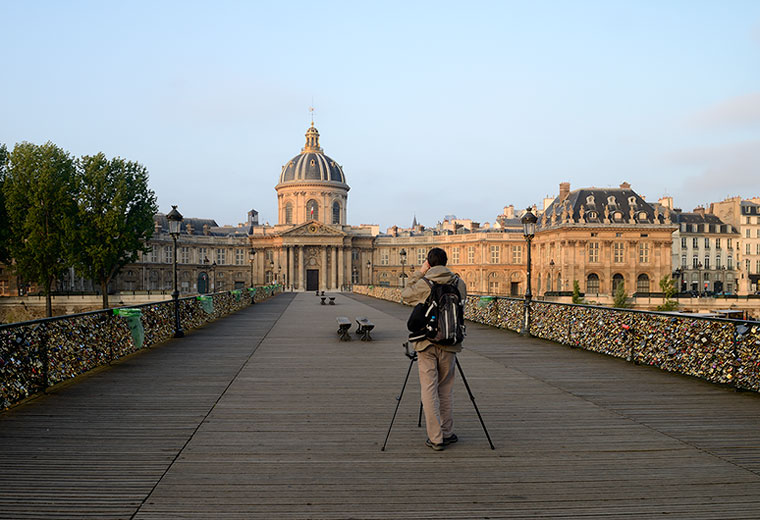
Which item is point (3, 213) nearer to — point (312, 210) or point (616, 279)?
point (312, 210)

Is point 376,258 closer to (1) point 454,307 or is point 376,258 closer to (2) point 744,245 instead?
(2) point 744,245

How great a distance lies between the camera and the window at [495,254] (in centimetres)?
9156

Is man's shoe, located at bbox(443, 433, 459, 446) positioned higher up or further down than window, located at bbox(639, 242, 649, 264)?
further down

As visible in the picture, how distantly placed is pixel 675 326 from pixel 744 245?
90.3 metres

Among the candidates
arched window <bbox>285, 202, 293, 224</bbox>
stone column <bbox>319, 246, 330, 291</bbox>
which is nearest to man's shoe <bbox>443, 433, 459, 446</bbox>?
stone column <bbox>319, 246, 330, 291</bbox>

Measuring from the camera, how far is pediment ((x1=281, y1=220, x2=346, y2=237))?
9350cm

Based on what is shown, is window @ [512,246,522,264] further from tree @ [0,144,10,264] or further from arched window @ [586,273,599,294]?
tree @ [0,144,10,264]

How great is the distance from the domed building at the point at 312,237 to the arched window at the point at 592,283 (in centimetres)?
3741

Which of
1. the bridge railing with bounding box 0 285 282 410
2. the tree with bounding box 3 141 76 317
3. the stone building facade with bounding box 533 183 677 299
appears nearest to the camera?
the bridge railing with bounding box 0 285 282 410

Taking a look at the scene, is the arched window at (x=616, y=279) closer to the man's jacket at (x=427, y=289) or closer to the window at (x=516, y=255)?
the window at (x=516, y=255)

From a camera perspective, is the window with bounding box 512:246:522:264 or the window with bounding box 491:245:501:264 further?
the window with bounding box 512:246:522:264

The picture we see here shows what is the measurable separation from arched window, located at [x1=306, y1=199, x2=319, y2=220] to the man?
91.6m

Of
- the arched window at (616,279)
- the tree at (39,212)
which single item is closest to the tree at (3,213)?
the tree at (39,212)

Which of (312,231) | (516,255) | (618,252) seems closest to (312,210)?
(312,231)
